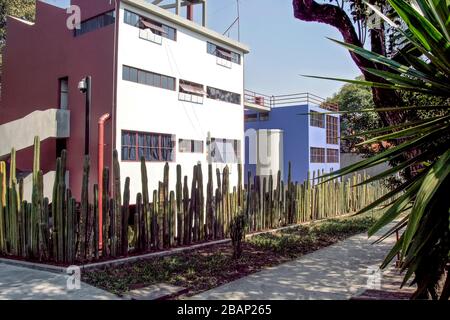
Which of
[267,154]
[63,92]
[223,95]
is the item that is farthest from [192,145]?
[63,92]

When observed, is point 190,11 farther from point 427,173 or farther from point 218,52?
point 427,173

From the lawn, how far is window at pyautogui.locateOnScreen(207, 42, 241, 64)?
10.6 m

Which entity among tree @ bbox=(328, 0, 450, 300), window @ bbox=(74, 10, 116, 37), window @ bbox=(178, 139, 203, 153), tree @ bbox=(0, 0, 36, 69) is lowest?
tree @ bbox=(328, 0, 450, 300)

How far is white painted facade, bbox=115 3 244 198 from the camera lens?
545 inches

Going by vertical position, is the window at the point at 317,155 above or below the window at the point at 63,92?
below

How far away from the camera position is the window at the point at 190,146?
637 inches

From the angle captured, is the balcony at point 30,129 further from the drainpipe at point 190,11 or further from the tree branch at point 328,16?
the tree branch at point 328,16

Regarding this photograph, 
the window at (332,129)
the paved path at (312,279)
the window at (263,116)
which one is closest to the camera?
the paved path at (312,279)

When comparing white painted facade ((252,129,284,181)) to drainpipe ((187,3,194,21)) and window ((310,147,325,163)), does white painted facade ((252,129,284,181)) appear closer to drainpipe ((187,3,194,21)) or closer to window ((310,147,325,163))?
drainpipe ((187,3,194,21))

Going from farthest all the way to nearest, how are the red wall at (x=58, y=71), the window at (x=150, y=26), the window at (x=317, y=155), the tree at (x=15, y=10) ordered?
the window at (x=317, y=155), the tree at (x=15, y=10), the window at (x=150, y=26), the red wall at (x=58, y=71)

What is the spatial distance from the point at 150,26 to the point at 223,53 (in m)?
4.73

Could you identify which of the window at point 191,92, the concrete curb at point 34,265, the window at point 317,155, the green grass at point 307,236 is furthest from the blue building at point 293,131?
the concrete curb at point 34,265

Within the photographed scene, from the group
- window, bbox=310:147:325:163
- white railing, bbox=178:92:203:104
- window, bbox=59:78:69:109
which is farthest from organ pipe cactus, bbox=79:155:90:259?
window, bbox=310:147:325:163

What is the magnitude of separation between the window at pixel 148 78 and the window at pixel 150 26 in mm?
1368
